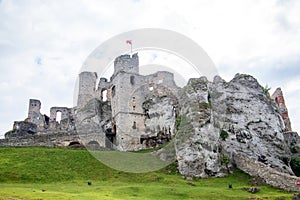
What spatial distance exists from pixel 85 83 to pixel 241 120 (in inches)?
1644

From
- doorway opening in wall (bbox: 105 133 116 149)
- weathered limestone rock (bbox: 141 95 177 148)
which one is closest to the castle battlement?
weathered limestone rock (bbox: 141 95 177 148)

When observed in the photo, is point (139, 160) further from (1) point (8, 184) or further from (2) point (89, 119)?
(2) point (89, 119)

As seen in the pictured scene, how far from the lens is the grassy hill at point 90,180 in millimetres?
26391

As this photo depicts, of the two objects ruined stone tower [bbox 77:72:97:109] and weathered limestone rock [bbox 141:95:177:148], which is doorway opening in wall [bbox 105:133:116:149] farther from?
ruined stone tower [bbox 77:72:97:109]

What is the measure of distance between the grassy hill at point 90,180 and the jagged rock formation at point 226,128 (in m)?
3.00

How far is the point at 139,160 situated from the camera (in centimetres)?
4250

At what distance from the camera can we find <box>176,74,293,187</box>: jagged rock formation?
40.2 meters

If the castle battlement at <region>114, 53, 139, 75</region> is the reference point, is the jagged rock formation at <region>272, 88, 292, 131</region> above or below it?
below

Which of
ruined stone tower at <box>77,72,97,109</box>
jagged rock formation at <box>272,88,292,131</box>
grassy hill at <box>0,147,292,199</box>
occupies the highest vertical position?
ruined stone tower at <box>77,72,97,109</box>

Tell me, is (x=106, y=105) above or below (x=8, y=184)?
above

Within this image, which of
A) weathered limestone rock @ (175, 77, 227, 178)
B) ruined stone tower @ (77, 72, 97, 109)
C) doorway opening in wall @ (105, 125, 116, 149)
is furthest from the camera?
ruined stone tower @ (77, 72, 97, 109)

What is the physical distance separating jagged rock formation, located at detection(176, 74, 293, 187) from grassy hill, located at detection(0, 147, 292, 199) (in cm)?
300

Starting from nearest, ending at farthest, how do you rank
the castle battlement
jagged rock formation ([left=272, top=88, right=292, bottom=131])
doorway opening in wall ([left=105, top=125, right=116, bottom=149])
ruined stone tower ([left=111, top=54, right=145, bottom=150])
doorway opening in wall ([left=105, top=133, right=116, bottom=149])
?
doorway opening in wall ([left=105, top=133, right=116, bottom=149]), doorway opening in wall ([left=105, top=125, right=116, bottom=149]), ruined stone tower ([left=111, top=54, right=145, bottom=150]), the castle battlement, jagged rock formation ([left=272, top=88, right=292, bottom=131])

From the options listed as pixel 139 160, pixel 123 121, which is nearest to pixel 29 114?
pixel 123 121
